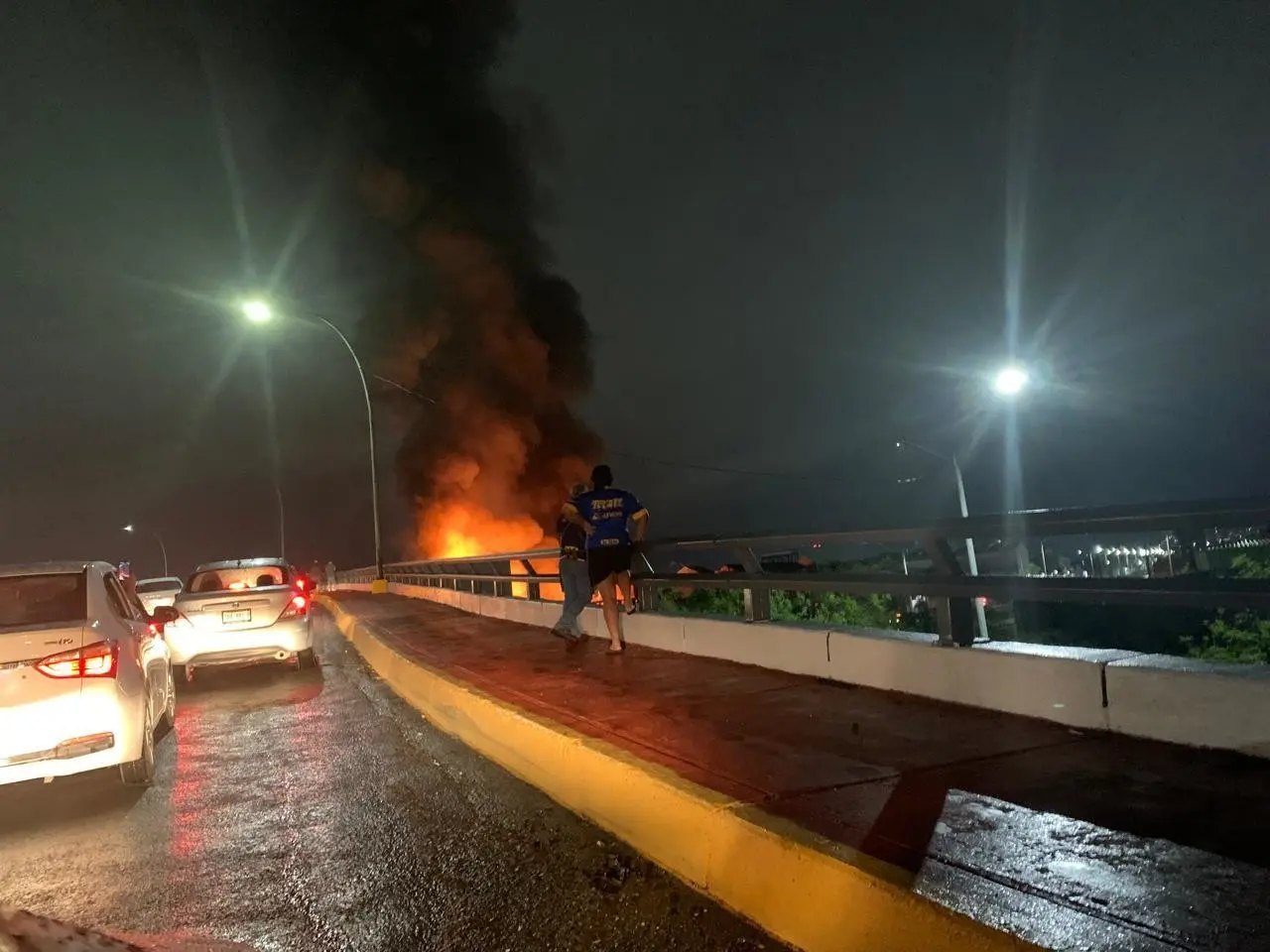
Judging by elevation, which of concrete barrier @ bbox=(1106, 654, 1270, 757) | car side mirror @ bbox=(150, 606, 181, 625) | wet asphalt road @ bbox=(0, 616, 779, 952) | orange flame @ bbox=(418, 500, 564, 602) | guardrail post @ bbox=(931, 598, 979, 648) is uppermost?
orange flame @ bbox=(418, 500, 564, 602)

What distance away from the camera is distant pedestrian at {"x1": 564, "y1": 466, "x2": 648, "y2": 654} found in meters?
8.94

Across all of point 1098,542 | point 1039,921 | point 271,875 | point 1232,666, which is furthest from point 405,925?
point 1098,542

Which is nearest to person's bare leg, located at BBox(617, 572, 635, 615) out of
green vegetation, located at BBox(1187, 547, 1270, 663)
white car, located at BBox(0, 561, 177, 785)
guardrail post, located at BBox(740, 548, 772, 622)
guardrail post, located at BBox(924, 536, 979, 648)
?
guardrail post, located at BBox(740, 548, 772, 622)

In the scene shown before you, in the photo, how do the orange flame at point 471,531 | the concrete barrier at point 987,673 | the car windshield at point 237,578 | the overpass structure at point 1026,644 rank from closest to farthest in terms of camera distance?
the overpass structure at point 1026,644
the concrete barrier at point 987,673
the car windshield at point 237,578
the orange flame at point 471,531

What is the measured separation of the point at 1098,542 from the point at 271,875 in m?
4.73

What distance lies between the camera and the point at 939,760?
4609 mm

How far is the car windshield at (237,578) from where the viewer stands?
1152 centimetres

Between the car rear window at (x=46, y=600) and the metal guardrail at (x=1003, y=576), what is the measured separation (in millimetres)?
4633

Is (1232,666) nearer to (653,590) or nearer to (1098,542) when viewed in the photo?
(1098,542)

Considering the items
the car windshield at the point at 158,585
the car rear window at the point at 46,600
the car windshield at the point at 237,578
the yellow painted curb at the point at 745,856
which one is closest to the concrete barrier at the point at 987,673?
the yellow painted curb at the point at 745,856

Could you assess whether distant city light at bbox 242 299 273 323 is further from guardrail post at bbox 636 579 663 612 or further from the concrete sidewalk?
the concrete sidewalk

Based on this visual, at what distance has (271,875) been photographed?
4.27 meters

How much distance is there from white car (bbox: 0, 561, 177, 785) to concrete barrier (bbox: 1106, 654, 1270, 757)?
18.2ft

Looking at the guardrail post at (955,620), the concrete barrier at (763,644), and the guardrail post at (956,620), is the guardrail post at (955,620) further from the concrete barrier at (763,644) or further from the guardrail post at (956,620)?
the concrete barrier at (763,644)
